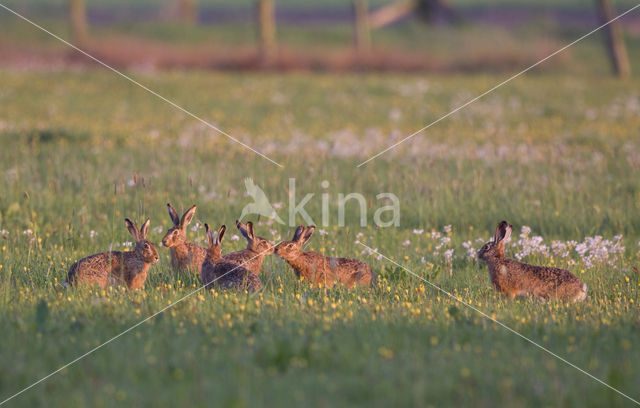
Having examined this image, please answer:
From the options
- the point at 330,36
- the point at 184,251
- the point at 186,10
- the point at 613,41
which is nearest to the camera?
the point at 184,251

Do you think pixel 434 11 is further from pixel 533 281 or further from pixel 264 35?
pixel 533 281

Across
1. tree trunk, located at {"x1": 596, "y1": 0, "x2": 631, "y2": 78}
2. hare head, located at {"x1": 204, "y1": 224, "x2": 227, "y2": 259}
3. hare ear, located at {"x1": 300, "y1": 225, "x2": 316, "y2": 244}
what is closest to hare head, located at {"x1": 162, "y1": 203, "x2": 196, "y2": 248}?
hare head, located at {"x1": 204, "y1": 224, "x2": 227, "y2": 259}

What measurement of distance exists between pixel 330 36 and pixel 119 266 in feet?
148

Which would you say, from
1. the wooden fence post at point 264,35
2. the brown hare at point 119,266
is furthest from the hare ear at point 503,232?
the wooden fence post at point 264,35

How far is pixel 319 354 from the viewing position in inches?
210

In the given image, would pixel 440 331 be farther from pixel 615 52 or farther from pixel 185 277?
pixel 615 52

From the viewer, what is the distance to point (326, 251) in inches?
356

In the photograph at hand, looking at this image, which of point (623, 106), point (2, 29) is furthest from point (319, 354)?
point (2, 29)

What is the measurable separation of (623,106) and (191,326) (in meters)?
20.6

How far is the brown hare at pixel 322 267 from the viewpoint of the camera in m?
7.74

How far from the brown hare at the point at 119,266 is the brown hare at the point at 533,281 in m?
3.44

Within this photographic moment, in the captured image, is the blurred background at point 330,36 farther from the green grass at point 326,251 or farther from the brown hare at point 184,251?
the brown hare at point 184,251

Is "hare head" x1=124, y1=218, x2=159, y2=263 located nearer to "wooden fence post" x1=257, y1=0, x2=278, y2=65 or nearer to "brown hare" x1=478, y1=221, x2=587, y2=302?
"brown hare" x1=478, y1=221, x2=587, y2=302

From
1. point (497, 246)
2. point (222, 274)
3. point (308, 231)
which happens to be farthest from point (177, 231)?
point (497, 246)
